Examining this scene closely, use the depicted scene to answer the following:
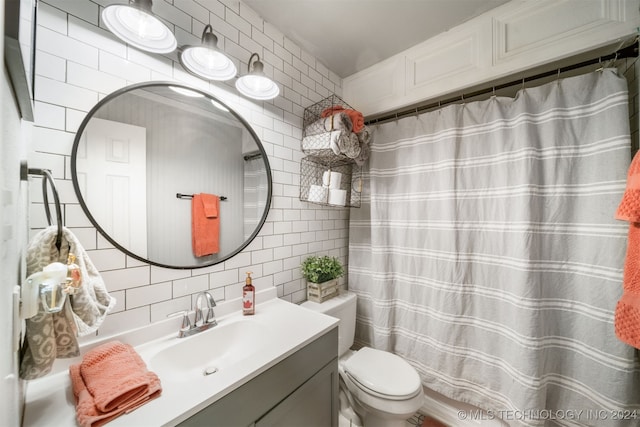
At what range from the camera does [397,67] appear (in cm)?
160

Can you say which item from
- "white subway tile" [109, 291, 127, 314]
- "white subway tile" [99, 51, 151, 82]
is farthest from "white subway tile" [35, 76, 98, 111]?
"white subway tile" [109, 291, 127, 314]

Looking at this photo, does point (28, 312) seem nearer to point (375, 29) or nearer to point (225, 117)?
point (225, 117)

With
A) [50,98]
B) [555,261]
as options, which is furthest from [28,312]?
[555,261]

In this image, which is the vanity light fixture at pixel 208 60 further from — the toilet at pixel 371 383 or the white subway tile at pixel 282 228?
the toilet at pixel 371 383

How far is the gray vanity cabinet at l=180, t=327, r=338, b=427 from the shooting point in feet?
2.35

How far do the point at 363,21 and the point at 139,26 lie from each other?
3.72 ft

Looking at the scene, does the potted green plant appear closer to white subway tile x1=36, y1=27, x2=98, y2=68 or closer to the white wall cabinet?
the white wall cabinet

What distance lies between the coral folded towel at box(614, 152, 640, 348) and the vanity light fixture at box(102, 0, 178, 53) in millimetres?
1761

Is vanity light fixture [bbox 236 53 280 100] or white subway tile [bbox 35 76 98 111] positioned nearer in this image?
white subway tile [bbox 35 76 98 111]

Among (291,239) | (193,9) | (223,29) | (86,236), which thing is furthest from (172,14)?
(291,239)

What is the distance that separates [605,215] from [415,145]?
0.95 metres

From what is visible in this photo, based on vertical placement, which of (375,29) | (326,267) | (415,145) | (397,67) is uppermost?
(375,29)

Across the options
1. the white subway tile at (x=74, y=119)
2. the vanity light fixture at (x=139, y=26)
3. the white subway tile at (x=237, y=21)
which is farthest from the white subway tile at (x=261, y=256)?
the white subway tile at (x=237, y=21)

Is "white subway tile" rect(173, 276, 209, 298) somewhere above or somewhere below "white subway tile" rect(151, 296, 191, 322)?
above
